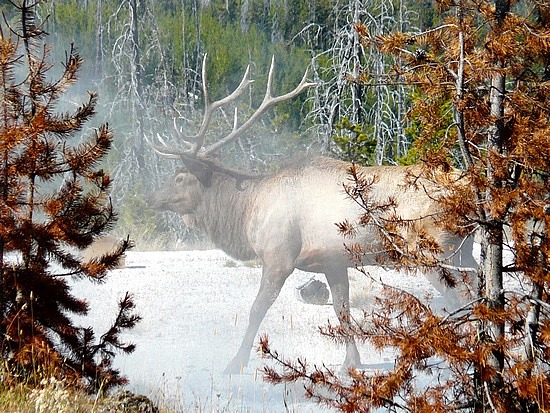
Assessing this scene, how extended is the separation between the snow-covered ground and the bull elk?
50 cm

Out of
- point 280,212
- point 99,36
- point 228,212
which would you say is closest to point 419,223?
point 280,212

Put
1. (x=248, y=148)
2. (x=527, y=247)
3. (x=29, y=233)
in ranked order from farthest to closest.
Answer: (x=248, y=148) → (x=29, y=233) → (x=527, y=247)

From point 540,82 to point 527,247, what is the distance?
A: 0.81m

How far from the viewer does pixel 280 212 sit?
7551 mm

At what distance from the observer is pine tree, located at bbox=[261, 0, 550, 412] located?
3160mm

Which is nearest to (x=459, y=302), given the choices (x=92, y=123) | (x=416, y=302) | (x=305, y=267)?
(x=305, y=267)

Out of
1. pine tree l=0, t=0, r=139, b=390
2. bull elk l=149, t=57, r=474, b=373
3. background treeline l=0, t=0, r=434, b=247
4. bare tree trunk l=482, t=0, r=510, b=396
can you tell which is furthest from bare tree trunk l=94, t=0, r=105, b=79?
bare tree trunk l=482, t=0, r=510, b=396

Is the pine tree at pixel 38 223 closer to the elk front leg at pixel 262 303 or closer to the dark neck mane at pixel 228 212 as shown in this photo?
the elk front leg at pixel 262 303

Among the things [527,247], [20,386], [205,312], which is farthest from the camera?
[205,312]

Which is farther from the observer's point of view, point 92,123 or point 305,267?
point 92,123

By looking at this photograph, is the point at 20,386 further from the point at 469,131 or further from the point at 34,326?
the point at 469,131

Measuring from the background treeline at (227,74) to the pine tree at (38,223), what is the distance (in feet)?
26.6

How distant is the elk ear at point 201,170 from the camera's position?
8.40 meters

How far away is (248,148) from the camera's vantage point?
62.3ft
